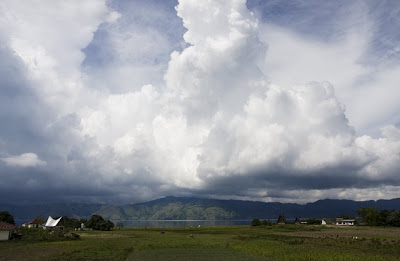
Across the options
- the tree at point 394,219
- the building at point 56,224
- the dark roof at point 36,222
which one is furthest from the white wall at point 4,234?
the tree at point 394,219

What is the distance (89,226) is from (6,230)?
78147mm

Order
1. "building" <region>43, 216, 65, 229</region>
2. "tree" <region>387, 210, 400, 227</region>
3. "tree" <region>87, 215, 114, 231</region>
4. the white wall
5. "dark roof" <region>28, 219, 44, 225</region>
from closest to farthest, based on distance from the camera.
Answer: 1. the white wall
2. "building" <region>43, 216, 65, 229</region>
3. "tree" <region>87, 215, 114, 231</region>
4. "tree" <region>387, 210, 400, 227</region>
5. "dark roof" <region>28, 219, 44, 225</region>

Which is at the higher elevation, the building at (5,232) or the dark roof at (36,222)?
the building at (5,232)

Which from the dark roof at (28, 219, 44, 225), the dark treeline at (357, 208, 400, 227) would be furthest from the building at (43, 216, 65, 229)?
the dark treeline at (357, 208, 400, 227)

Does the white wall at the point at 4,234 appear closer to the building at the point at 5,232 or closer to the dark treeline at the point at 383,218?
the building at the point at 5,232

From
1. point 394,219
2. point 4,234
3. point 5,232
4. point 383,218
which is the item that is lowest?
point 394,219

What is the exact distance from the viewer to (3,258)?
161 ft

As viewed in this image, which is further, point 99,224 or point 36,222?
point 36,222

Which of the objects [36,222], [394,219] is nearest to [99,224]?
[36,222]

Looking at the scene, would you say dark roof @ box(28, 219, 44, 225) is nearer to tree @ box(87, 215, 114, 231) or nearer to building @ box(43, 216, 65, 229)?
building @ box(43, 216, 65, 229)

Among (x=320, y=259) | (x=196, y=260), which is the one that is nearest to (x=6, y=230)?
(x=196, y=260)

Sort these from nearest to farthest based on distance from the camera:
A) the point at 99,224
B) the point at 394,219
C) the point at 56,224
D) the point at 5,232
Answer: the point at 5,232, the point at 99,224, the point at 56,224, the point at 394,219

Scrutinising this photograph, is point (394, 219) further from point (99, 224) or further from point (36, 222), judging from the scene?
point (36, 222)

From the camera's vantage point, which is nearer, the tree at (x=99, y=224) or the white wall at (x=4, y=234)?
the white wall at (x=4, y=234)
